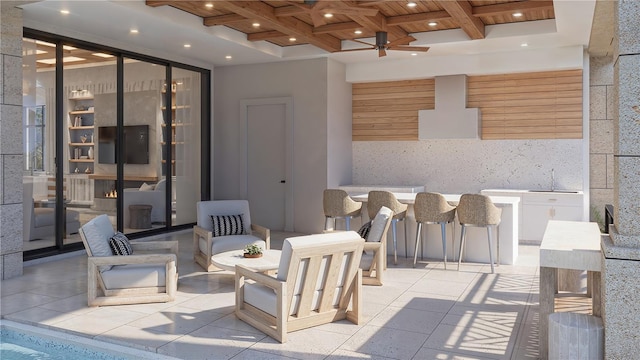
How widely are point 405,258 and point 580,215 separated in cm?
281

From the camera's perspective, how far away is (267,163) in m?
9.84

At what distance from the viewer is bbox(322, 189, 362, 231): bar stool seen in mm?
7312

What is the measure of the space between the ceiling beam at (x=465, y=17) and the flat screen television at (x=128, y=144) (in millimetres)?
4924

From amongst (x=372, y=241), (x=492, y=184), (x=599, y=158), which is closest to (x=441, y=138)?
(x=492, y=184)

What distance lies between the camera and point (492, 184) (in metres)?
9.07

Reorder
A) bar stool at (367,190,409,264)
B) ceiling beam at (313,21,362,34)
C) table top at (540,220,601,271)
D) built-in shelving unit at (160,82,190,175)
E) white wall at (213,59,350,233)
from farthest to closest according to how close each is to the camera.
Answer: white wall at (213,59,350,233) < built-in shelving unit at (160,82,190,175) < ceiling beam at (313,21,362,34) < bar stool at (367,190,409,264) < table top at (540,220,601,271)

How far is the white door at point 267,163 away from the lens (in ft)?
31.8

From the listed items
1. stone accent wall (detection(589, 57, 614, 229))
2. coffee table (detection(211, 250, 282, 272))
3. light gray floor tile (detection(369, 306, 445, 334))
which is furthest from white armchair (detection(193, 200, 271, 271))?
stone accent wall (detection(589, 57, 614, 229))

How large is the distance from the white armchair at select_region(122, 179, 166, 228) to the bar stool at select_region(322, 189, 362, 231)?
3.09 metres

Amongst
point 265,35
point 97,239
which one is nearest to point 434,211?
point 265,35

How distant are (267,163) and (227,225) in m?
3.17

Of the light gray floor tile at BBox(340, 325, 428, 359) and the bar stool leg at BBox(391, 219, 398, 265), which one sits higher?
the bar stool leg at BBox(391, 219, 398, 265)

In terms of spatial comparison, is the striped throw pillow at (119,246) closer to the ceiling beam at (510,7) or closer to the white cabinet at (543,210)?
the ceiling beam at (510,7)

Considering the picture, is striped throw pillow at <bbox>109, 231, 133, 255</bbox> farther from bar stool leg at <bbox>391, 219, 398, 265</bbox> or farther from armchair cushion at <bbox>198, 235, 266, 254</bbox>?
bar stool leg at <bbox>391, 219, 398, 265</bbox>
